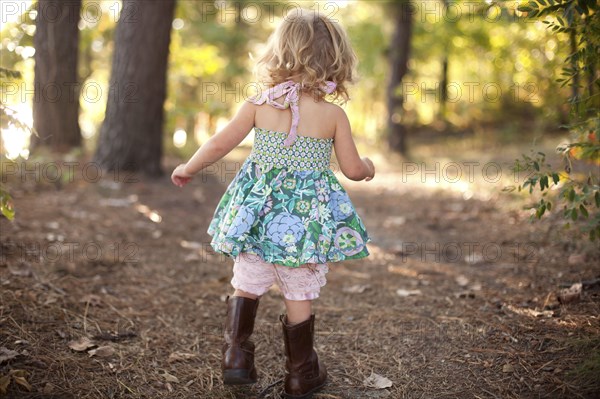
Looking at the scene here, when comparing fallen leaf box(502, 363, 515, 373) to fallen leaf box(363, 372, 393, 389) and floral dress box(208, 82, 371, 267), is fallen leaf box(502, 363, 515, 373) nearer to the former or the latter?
fallen leaf box(363, 372, 393, 389)

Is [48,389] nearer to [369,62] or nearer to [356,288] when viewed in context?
[356,288]

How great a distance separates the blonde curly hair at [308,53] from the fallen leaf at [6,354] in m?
1.57

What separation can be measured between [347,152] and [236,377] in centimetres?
107

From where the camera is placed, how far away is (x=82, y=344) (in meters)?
2.50

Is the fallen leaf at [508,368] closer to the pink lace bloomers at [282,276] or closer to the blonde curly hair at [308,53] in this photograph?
the pink lace bloomers at [282,276]

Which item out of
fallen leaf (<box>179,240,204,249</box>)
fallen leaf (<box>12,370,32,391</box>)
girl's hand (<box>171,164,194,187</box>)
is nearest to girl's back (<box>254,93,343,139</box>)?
girl's hand (<box>171,164,194,187</box>)

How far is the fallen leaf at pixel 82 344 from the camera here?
245 cm

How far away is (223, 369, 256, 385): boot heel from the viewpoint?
2.21m

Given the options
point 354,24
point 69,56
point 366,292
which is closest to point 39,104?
point 69,56

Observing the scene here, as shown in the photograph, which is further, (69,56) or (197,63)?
(197,63)

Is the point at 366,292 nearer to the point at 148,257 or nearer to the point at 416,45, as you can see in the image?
the point at 148,257

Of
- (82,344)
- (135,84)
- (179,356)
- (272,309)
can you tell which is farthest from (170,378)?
(135,84)

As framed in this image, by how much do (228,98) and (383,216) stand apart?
42.3 ft

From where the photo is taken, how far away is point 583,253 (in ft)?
11.7
